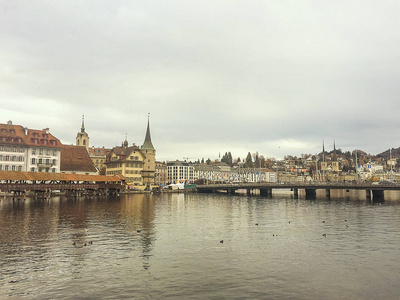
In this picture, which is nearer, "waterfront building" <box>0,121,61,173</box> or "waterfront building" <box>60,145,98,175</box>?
"waterfront building" <box>0,121,61,173</box>

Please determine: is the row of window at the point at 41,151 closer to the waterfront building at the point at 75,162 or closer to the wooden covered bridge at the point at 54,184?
the wooden covered bridge at the point at 54,184

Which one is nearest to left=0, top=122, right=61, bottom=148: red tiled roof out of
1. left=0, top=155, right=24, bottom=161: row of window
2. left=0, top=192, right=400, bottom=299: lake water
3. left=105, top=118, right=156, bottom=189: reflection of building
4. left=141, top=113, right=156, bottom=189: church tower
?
left=0, top=155, right=24, bottom=161: row of window

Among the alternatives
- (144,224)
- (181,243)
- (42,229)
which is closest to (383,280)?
(181,243)

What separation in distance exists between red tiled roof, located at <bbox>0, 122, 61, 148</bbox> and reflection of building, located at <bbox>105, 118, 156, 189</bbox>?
39110 mm

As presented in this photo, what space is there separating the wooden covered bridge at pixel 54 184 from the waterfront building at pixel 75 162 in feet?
31.3

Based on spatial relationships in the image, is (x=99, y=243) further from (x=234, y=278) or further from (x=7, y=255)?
(x=234, y=278)

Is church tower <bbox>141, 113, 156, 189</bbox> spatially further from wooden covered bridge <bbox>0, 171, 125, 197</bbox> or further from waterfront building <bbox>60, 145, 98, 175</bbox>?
waterfront building <bbox>60, 145, 98, 175</bbox>

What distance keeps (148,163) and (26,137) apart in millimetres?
61402

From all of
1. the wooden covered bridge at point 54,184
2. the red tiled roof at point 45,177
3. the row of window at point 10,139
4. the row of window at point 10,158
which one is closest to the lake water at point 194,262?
the red tiled roof at point 45,177

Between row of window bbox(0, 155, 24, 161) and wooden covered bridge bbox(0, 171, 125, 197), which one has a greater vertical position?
row of window bbox(0, 155, 24, 161)

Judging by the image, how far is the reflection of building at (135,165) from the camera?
142125mm

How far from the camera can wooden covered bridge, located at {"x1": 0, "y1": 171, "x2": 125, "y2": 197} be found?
7969 cm

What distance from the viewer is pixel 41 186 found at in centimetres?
8531

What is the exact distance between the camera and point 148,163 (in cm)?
15412
